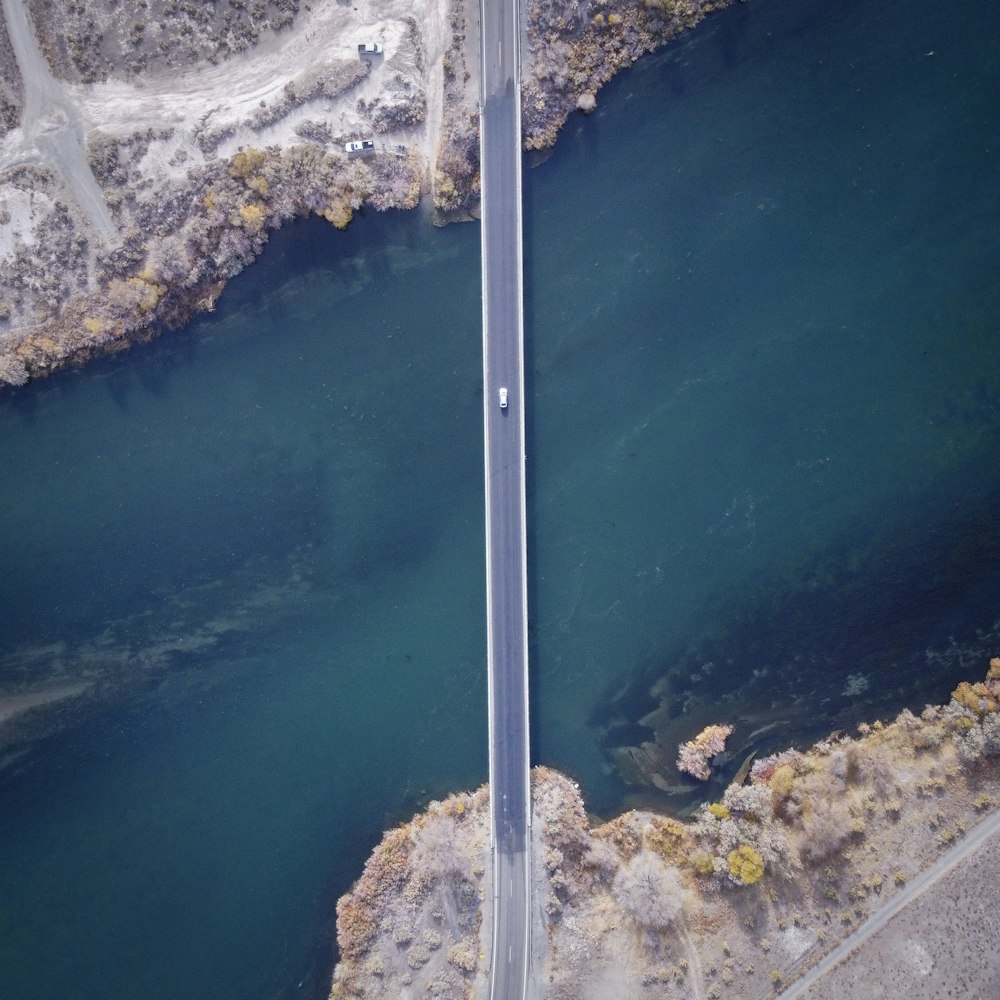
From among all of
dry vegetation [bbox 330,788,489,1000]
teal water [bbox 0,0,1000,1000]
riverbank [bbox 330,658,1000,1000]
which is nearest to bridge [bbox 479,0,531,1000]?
riverbank [bbox 330,658,1000,1000]

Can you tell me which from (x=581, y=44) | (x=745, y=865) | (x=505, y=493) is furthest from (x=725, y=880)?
(x=581, y=44)

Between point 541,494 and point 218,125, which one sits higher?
point 218,125

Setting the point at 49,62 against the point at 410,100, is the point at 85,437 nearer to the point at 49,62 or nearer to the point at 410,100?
the point at 49,62

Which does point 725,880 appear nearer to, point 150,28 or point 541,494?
point 541,494

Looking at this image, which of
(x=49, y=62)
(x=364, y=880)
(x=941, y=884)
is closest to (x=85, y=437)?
(x=49, y=62)

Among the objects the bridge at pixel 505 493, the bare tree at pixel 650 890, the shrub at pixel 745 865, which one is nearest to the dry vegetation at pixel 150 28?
the bridge at pixel 505 493

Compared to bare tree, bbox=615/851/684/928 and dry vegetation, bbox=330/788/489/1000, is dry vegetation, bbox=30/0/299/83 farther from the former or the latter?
bare tree, bbox=615/851/684/928
